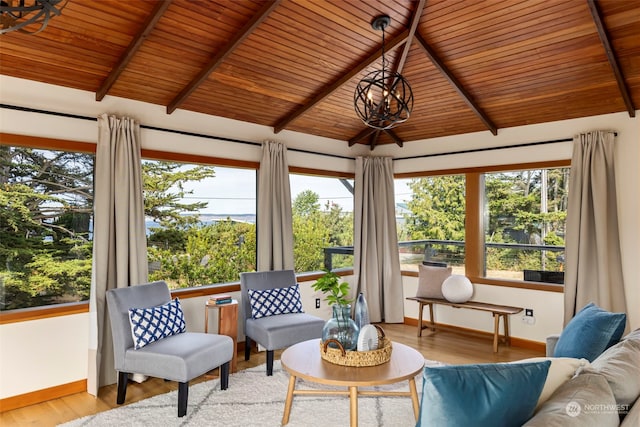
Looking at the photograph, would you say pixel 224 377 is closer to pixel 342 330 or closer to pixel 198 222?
pixel 342 330

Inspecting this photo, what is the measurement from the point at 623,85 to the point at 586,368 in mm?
3092

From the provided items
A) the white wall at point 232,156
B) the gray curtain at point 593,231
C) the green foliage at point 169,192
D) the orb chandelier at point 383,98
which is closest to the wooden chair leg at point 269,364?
the white wall at point 232,156

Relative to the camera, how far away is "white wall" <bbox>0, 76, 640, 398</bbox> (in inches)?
130

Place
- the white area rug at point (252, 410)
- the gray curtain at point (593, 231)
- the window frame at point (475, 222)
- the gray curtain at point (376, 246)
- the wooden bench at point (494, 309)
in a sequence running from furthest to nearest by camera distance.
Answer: the gray curtain at point (376, 246) → the window frame at point (475, 222) → the wooden bench at point (494, 309) → the gray curtain at point (593, 231) → the white area rug at point (252, 410)

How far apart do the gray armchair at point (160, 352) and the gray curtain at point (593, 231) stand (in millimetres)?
3422

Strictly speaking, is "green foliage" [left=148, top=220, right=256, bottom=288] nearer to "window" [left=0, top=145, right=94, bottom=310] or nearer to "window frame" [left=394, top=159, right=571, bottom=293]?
"window" [left=0, top=145, right=94, bottom=310]

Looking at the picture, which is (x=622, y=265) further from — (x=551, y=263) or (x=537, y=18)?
(x=537, y=18)

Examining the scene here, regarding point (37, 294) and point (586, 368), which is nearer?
point (586, 368)

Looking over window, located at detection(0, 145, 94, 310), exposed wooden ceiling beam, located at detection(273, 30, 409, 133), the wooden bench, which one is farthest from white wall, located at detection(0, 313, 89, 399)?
the wooden bench

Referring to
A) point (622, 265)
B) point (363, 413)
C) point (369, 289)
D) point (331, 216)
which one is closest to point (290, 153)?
point (331, 216)

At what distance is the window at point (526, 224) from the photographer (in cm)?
479

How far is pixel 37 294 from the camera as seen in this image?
3527mm

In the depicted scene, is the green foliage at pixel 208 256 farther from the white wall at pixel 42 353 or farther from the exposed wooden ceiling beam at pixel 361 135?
the exposed wooden ceiling beam at pixel 361 135

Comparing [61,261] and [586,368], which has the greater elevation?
[61,261]
